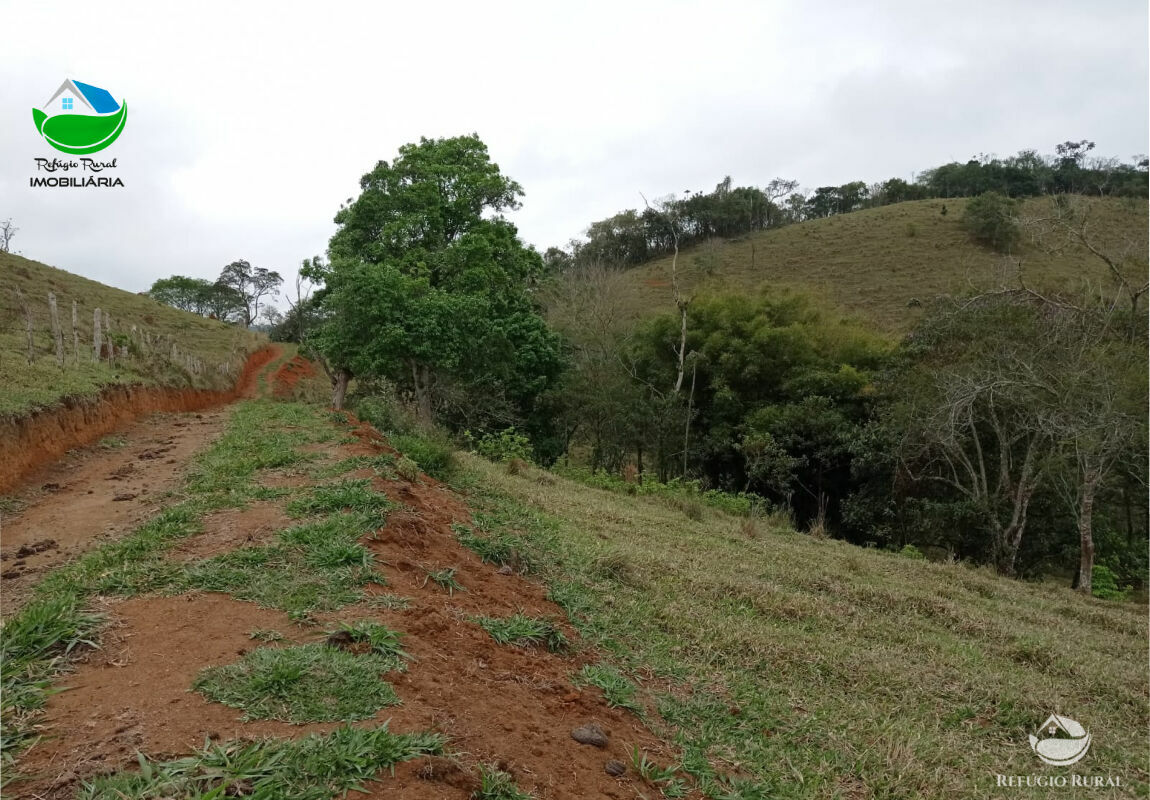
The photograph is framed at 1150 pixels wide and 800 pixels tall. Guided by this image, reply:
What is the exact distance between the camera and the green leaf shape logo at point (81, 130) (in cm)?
705

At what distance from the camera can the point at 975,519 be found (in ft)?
45.1

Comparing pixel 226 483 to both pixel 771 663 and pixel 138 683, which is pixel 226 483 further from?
pixel 771 663

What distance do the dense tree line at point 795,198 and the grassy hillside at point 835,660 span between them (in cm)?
3850

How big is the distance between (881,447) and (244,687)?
50.4 ft

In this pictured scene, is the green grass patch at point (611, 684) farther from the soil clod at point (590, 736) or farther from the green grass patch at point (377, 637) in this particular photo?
the green grass patch at point (377, 637)

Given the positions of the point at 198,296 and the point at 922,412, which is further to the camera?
the point at 198,296

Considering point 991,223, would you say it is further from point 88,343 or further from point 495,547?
point 88,343

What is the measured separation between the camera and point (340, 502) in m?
5.27

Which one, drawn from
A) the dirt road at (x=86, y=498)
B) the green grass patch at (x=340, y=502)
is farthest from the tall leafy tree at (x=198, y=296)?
the green grass patch at (x=340, y=502)

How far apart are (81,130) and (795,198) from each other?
63.7m

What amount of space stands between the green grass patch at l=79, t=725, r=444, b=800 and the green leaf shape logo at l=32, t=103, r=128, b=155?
25.7ft

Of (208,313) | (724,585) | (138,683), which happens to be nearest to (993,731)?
(724,585)
